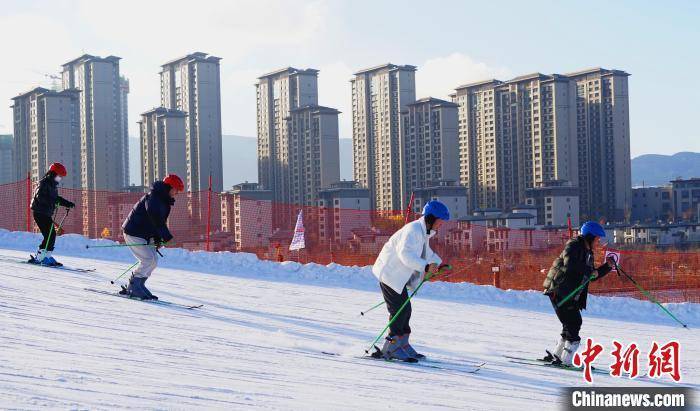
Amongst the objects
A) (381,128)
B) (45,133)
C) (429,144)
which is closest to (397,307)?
(429,144)

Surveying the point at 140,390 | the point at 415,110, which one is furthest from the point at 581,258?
the point at 415,110

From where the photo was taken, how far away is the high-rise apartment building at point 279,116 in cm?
15780

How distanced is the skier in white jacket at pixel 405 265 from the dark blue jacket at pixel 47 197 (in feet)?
25.5

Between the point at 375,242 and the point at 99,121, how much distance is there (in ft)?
500

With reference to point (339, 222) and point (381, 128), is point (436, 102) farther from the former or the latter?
point (339, 222)

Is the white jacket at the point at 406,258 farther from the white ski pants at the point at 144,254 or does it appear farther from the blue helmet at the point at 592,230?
the white ski pants at the point at 144,254

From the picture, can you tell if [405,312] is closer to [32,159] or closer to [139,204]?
[139,204]

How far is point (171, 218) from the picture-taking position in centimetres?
2958

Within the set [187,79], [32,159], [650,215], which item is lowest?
[650,215]

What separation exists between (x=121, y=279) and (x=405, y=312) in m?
7.19

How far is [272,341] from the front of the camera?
9062 millimetres

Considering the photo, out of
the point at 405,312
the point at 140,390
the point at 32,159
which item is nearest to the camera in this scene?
the point at 140,390

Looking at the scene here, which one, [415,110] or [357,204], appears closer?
[357,204]

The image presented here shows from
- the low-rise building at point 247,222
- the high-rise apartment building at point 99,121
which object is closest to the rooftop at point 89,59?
the high-rise apartment building at point 99,121
